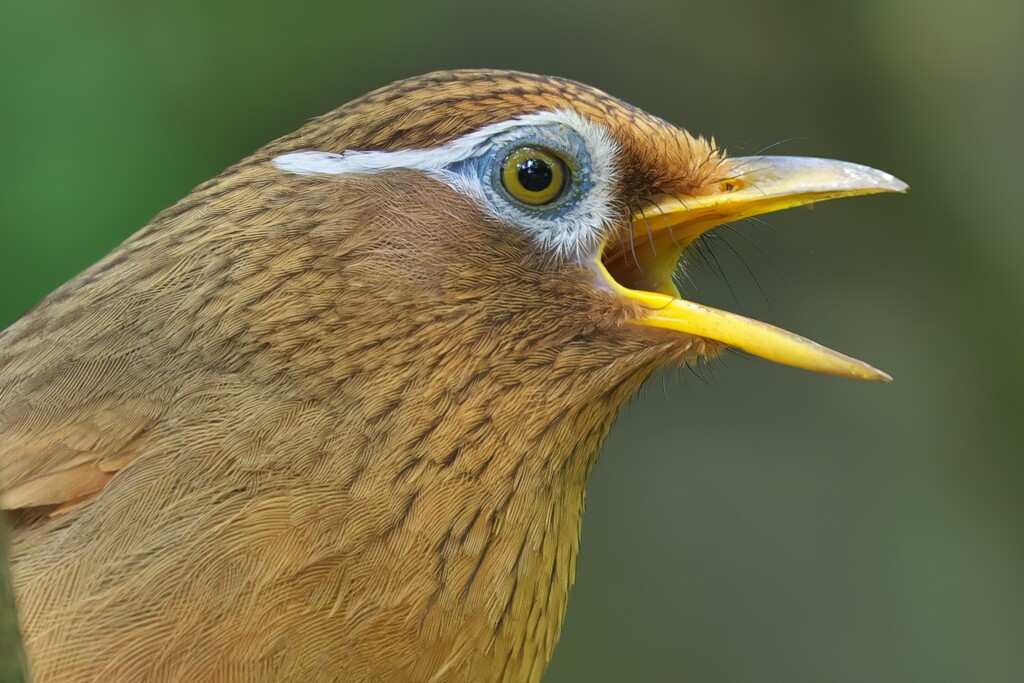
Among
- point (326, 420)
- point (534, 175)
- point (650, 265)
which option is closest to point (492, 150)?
point (534, 175)

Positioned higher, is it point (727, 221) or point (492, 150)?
point (492, 150)

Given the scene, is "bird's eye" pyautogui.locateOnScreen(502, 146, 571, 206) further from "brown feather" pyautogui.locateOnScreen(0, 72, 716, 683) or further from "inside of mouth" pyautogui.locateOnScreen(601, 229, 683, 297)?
"inside of mouth" pyautogui.locateOnScreen(601, 229, 683, 297)

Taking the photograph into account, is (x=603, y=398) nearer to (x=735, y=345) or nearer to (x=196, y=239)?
(x=735, y=345)

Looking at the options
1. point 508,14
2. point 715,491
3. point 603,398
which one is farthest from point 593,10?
point 603,398

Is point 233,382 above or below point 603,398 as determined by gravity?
above

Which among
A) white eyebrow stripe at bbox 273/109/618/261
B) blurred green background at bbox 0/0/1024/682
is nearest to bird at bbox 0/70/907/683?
white eyebrow stripe at bbox 273/109/618/261

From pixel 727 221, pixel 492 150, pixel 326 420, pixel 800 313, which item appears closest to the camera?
pixel 326 420

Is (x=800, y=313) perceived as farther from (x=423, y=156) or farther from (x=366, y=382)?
(x=366, y=382)
